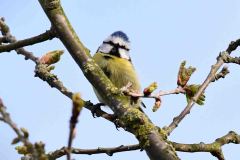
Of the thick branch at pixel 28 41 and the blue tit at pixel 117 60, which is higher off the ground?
the blue tit at pixel 117 60

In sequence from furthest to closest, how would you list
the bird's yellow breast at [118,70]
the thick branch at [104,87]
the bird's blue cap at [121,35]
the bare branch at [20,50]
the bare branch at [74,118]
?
the bird's blue cap at [121,35], the bird's yellow breast at [118,70], the bare branch at [20,50], the thick branch at [104,87], the bare branch at [74,118]

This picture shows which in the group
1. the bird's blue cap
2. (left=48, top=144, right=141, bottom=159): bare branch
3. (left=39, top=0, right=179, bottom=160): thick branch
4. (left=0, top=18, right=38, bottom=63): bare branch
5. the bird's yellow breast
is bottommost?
(left=48, top=144, right=141, bottom=159): bare branch

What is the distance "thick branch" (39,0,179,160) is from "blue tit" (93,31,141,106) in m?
2.30

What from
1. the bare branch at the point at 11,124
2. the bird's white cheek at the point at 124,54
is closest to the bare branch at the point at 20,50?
the bare branch at the point at 11,124

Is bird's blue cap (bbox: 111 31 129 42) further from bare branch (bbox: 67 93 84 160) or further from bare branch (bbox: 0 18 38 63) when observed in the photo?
bare branch (bbox: 67 93 84 160)

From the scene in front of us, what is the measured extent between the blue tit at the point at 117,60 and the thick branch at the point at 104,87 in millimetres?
2297

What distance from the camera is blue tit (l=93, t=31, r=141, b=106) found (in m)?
5.14

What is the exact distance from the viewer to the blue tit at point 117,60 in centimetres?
514

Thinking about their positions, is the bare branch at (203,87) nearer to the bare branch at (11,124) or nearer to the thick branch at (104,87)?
the thick branch at (104,87)

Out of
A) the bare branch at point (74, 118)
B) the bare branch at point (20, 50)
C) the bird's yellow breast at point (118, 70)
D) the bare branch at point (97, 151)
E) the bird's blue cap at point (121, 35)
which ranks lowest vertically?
the bare branch at point (74, 118)

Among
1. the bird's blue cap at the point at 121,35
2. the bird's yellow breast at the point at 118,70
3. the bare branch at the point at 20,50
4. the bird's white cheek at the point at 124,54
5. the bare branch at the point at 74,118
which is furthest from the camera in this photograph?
the bird's blue cap at the point at 121,35

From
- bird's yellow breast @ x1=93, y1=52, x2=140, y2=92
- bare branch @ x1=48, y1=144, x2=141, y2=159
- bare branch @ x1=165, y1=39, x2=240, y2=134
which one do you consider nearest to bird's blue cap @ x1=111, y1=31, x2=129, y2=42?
bird's yellow breast @ x1=93, y1=52, x2=140, y2=92

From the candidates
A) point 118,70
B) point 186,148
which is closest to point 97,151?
point 186,148

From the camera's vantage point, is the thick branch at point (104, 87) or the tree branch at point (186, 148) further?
the tree branch at point (186, 148)
